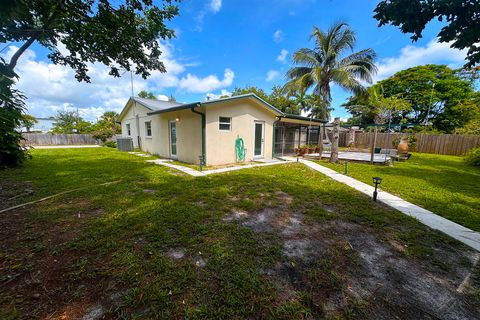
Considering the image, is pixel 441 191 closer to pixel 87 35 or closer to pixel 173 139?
pixel 173 139

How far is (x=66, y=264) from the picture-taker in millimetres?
2312

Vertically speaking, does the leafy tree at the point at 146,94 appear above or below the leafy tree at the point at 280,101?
above

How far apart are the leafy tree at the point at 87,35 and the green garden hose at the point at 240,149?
4513 millimetres

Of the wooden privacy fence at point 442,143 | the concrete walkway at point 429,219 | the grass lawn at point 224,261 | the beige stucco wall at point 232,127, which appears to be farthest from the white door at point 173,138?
the wooden privacy fence at point 442,143

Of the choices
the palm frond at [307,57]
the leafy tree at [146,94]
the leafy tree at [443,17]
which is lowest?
the leafy tree at [443,17]

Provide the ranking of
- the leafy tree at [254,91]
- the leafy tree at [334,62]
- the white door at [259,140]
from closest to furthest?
the white door at [259,140], the leafy tree at [334,62], the leafy tree at [254,91]

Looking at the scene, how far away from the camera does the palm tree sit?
49.2 ft

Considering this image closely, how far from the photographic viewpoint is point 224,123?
364 inches

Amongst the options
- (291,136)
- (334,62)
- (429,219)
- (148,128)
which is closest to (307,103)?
(334,62)

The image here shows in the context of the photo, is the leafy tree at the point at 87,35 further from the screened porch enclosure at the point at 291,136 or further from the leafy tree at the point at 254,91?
the leafy tree at the point at 254,91

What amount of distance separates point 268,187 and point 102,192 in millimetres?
4429

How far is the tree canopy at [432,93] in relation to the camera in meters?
25.4

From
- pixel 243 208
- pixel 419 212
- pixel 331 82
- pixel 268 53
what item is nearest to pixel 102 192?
pixel 243 208

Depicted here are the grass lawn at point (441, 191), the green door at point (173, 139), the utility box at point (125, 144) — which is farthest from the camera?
the utility box at point (125, 144)
